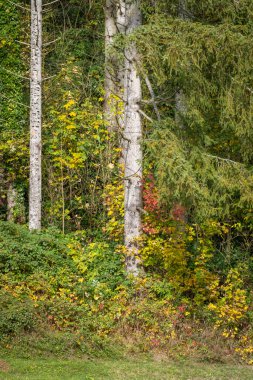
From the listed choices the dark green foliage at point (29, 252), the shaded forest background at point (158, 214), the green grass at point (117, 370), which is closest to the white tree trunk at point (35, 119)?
the shaded forest background at point (158, 214)

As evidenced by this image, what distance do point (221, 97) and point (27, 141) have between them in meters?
5.35

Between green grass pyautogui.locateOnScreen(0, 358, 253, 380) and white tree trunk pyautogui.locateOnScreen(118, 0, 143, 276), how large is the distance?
248 cm

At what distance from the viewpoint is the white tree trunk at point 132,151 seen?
14.0 metres

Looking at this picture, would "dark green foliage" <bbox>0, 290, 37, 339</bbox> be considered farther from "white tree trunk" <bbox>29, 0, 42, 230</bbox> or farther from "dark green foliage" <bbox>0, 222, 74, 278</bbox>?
"white tree trunk" <bbox>29, 0, 42, 230</bbox>

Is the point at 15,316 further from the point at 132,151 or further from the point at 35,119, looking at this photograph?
the point at 35,119

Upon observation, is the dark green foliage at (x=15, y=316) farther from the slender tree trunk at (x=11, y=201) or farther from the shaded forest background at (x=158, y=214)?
the slender tree trunk at (x=11, y=201)

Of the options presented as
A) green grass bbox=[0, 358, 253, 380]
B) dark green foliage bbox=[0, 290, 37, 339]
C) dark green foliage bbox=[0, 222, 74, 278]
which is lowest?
green grass bbox=[0, 358, 253, 380]

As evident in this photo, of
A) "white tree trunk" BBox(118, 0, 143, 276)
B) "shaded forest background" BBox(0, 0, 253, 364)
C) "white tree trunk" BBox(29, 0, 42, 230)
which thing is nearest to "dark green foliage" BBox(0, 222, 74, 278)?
"shaded forest background" BBox(0, 0, 253, 364)

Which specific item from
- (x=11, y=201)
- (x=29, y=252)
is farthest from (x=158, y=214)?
(x=11, y=201)

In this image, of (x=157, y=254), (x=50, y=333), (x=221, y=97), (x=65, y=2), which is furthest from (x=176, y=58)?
(x=65, y=2)

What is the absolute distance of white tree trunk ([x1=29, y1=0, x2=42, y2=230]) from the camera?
50.1ft

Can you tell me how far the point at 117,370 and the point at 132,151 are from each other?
4.41 m

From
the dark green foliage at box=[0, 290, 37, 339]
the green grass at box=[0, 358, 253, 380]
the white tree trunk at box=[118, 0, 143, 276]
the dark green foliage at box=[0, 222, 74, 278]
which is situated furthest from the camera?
the white tree trunk at box=[118, 0, 143, 276]

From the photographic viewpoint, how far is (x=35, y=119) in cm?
1531
